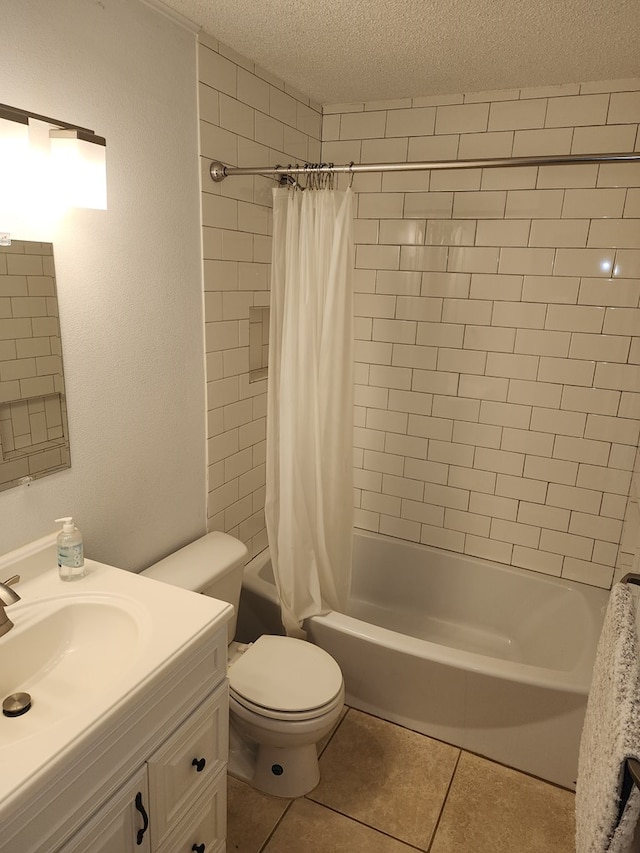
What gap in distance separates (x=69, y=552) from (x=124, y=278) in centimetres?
80

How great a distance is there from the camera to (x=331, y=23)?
1773 mm

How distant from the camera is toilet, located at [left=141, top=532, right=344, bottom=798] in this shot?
6.04 ft

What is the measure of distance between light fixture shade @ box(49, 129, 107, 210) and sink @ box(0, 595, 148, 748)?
1.00 meters

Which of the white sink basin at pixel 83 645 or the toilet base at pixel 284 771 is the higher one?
the white sink basin at pixel 83 645

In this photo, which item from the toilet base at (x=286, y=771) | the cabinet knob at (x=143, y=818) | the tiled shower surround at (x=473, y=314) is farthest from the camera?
the tiled shower surround at (x=473, y=314)

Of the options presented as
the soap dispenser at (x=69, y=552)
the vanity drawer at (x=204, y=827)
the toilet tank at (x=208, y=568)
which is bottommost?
the vanity drawer at (x=204, y=827)

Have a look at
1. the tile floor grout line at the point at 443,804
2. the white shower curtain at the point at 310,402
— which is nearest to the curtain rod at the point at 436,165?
the white shower curtain at the point at 310,402

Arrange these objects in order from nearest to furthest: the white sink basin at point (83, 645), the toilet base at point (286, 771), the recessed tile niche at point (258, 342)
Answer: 1. the white sink basin at point (83, 645)
2. the toilet base at point (286, 771)
3. the recessed tile niche at point (258, 342)

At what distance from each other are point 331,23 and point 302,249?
67cm

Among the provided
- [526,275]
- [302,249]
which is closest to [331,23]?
[302,249]

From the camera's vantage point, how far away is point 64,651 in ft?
4.66

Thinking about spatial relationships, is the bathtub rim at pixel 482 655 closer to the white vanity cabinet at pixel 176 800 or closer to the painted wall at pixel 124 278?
the painted wall at pixel 124 278

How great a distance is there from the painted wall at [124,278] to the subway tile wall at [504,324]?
1.06m

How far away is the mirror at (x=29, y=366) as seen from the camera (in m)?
1.41
